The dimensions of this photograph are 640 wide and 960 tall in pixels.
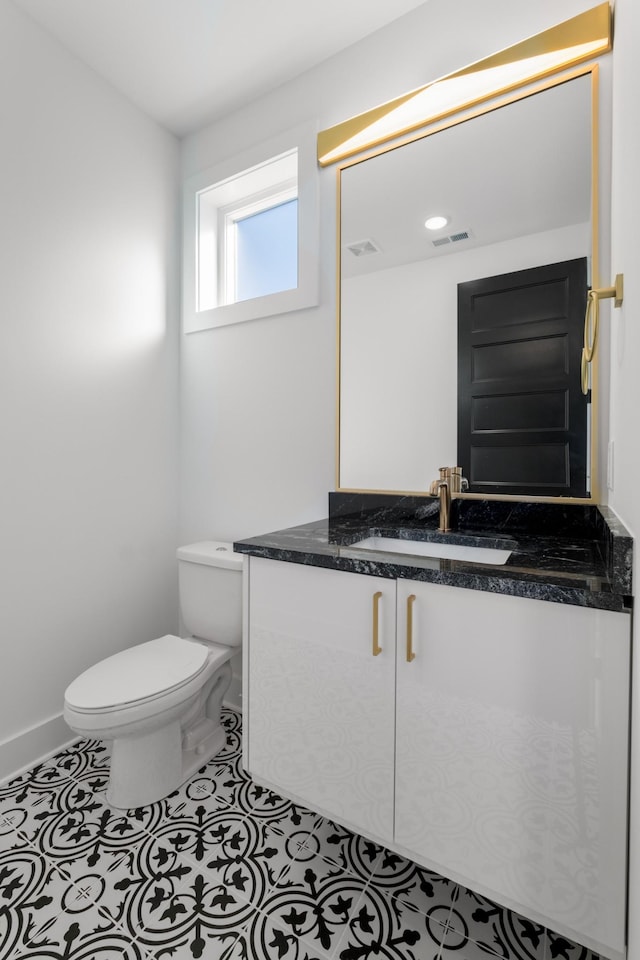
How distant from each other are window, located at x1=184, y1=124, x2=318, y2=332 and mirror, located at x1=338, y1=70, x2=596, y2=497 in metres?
0.20

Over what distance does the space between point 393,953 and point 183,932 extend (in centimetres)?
49

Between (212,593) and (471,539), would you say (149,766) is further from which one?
(471,539)

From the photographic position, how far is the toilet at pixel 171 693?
4.69ft

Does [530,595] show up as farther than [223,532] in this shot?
No

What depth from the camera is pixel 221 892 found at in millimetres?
1237

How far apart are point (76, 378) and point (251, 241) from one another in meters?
1.07

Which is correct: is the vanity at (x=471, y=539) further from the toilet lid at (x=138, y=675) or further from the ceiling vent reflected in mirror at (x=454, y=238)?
the toilet lid at (x=138, y=675)

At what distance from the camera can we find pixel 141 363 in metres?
2.15

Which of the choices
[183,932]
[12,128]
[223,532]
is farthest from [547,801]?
[12,128]

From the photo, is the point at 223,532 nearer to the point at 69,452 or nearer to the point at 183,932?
the point at 69,452

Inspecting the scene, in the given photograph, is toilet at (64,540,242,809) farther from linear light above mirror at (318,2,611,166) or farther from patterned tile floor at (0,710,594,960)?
linear light above mirror at (318,2,611,166)

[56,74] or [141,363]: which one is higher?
[56,74]

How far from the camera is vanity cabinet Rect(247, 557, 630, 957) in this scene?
904 millimetres

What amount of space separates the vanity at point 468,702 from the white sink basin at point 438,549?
14 millimetres
